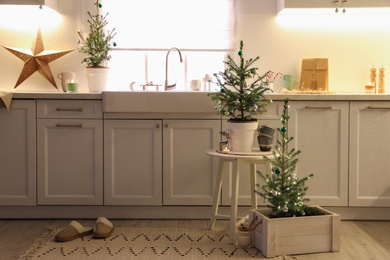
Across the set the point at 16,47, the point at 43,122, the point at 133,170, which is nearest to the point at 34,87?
the point at 16,47

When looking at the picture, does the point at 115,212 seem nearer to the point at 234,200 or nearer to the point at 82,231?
the point at 82,231

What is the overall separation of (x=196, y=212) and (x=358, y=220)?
117 centimetres

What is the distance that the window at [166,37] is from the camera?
4.49 m

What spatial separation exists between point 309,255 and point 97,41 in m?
2.33

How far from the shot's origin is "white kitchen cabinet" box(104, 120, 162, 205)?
3926 millimetres

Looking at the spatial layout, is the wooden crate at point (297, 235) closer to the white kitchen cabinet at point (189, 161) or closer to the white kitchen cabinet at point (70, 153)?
the white kitchen cabinet at point (189, 161)

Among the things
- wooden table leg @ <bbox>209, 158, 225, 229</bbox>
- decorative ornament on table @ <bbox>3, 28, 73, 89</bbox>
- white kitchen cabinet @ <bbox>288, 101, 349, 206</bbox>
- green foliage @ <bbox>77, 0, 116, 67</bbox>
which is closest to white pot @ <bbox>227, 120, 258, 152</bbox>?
wooden table leg @ <bbox>209, 158, 225, 229</bbox>

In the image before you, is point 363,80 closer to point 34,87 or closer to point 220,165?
point 220,165

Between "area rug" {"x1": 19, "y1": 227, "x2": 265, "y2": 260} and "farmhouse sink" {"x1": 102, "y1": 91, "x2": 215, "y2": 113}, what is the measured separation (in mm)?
833

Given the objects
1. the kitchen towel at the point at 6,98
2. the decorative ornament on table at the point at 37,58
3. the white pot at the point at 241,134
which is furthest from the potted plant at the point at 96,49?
the white pot at the point at 241,134

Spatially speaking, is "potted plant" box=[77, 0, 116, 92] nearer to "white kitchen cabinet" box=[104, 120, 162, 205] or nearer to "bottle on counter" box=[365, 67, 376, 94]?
"white kitchen cabinet" box=[104, 120, 162, 205]

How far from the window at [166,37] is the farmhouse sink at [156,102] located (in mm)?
666

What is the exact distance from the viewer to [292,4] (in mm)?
4207

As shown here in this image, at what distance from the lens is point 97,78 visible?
14.1ft
